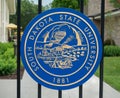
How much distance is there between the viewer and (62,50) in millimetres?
3027

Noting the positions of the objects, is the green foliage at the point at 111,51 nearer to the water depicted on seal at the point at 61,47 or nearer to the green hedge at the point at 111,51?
the green hedge at the point at 111,51

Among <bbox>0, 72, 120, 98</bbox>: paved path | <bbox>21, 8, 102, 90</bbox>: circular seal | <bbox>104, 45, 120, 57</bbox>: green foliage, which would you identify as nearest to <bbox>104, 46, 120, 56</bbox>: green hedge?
<bbox>104, 45, 120, 57</bbox>: green foliage

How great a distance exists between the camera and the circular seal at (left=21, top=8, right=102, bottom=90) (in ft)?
9.81

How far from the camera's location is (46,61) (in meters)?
3.01

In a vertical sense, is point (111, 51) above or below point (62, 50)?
below

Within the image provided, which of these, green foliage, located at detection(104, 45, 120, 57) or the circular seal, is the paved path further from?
green foliage, located at detection(104, 45, 120, 57)

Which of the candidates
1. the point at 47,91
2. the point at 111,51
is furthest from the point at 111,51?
the point at 47,91

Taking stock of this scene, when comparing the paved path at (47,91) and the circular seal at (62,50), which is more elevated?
the circular seal at (62,50)

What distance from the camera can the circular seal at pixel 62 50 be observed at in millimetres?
2990

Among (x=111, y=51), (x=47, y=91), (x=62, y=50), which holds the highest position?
(x=62, y=50)

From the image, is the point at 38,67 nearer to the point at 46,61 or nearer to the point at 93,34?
the point at 46,61

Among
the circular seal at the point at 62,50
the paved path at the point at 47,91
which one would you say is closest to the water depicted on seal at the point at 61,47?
the circular seal at the point at 62,50

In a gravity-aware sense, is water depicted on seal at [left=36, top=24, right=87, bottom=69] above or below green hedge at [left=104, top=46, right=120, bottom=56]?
above

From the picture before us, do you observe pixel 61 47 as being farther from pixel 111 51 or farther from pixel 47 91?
pixel 111 51
